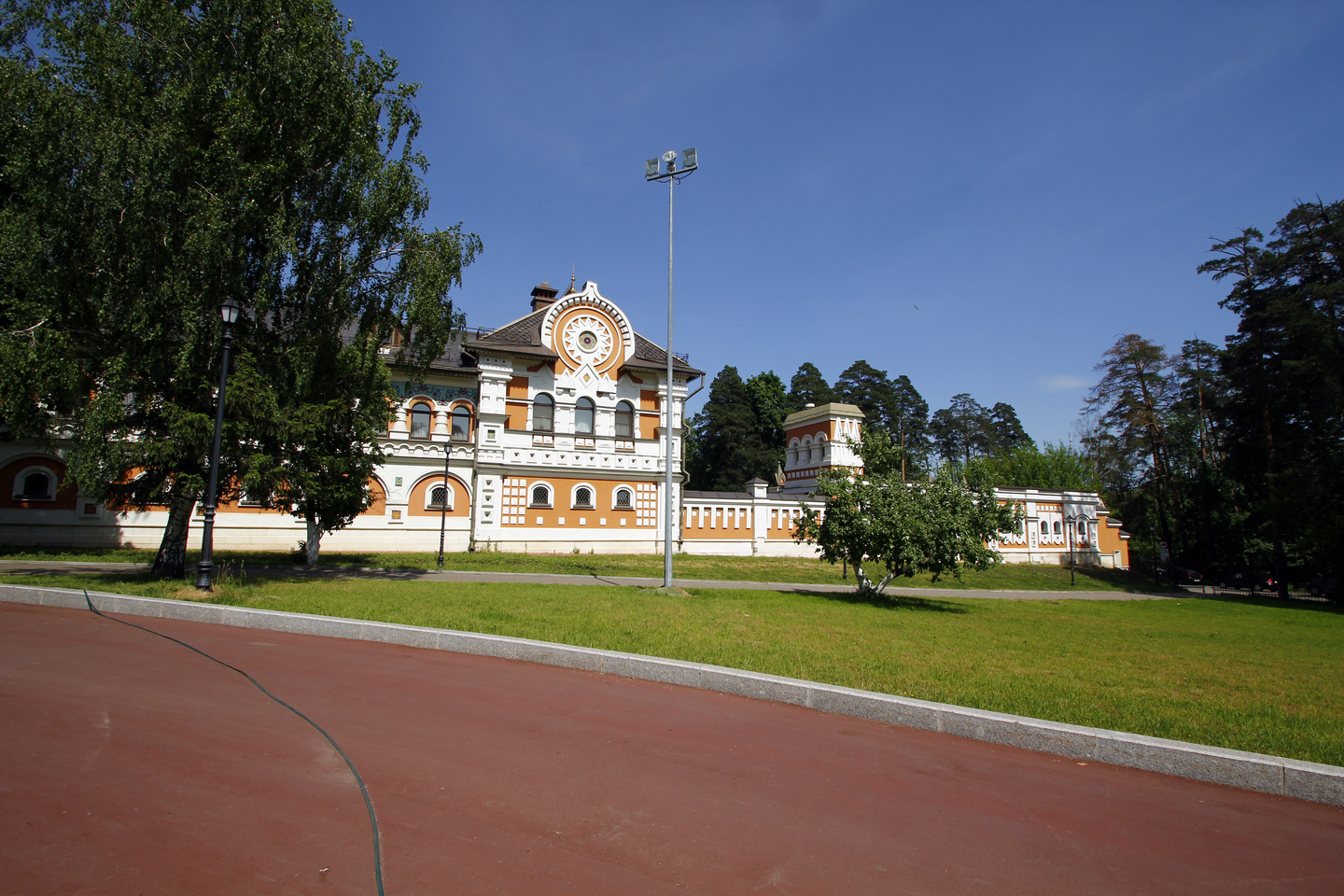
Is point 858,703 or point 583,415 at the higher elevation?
point 583,415

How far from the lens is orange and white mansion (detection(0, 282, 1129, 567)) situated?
1142 inches

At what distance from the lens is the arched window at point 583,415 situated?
31.8 m

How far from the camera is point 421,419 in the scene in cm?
3062

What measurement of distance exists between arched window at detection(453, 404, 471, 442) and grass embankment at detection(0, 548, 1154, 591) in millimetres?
5938

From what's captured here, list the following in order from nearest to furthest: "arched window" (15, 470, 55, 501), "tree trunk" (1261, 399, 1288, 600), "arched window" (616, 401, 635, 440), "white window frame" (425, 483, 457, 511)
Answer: "arched window" (15, 470, 55, 501) → "white window frame" (425, 483, 457, 511) → "arched window" (616, 401, 635, 440) → "tree trunk" (1261, 399, 1288, 600)

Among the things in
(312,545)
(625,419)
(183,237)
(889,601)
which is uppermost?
(183,237)

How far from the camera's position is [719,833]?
13.6ft

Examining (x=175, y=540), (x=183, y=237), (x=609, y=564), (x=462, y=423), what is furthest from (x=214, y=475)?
(x=462, y=423)

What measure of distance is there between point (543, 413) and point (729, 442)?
29248mm

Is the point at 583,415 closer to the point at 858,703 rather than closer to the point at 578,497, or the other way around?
the point at 578,497

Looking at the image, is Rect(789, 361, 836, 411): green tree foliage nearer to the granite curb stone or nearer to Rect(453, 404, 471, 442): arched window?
Rect(453, 404, 471, 442): arched window

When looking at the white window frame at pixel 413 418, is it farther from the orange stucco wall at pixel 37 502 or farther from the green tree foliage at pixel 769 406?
the green tree foliage at pixel 769 406

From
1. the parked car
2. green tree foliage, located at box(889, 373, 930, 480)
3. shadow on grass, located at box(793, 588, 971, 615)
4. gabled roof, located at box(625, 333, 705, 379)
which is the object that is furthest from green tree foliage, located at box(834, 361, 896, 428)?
shadow on grass, located at box(793, 588, 971, 615)

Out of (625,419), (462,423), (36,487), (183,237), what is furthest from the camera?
(625,419)
